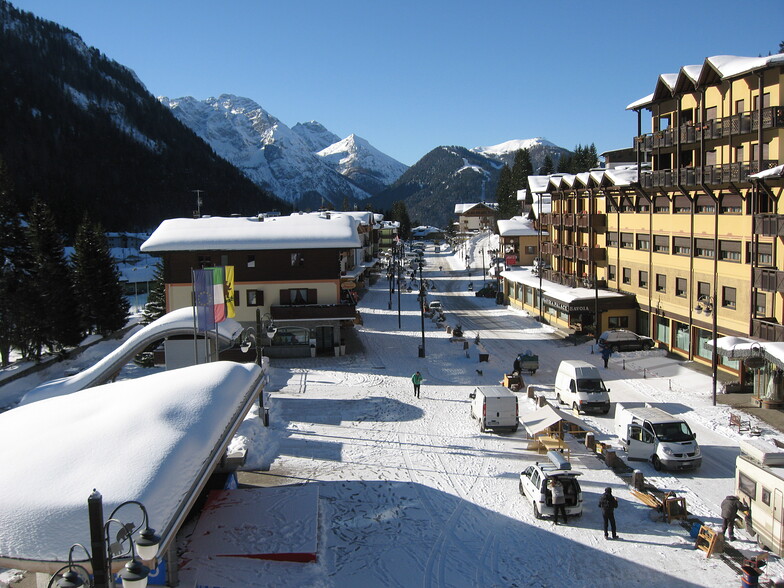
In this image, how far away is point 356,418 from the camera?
101 feet

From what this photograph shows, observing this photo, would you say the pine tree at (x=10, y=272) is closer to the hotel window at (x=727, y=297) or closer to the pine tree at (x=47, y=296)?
the pine tree at (x=47, y=296)

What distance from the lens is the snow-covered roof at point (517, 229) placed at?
8656 centimetres

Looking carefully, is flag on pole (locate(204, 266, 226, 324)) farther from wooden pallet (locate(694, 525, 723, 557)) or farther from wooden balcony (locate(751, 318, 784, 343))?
wooden balcony (locate(751, 318, 784, 343))

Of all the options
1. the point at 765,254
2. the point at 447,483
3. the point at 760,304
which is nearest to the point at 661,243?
the point at 765,254

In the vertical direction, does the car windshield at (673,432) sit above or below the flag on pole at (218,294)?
below

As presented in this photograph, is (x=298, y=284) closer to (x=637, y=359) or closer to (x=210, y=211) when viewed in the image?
(x=637, y=359)

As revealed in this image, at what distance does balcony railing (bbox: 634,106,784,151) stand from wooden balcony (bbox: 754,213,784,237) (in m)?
4.73

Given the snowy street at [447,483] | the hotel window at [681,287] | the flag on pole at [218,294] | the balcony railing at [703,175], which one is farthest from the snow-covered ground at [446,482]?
the balcony railing at [703,175]

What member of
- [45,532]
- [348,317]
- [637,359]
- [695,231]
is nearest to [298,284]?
[348,317]

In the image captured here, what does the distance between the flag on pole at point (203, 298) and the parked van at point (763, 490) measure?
755 inches

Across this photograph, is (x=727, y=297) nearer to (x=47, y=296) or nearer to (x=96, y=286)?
(x=47, y=296)

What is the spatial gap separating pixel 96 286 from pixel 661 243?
4495 cm

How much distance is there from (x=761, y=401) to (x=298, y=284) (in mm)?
29346

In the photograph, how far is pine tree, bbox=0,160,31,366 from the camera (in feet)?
152
